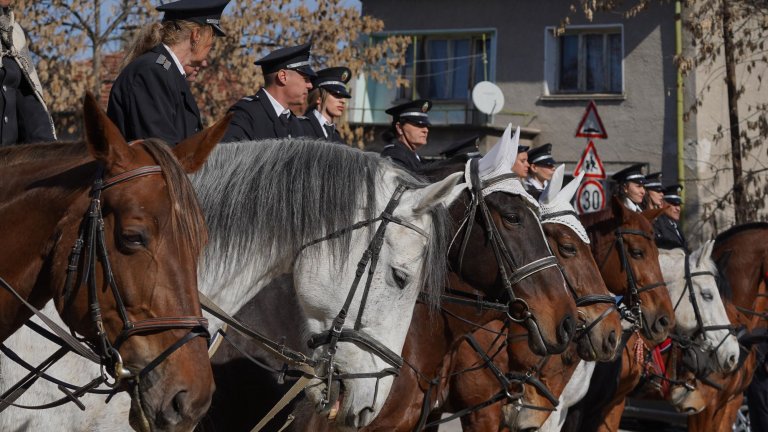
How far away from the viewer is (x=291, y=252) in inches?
188

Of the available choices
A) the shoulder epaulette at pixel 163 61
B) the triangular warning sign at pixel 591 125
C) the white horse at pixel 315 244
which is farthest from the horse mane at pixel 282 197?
the triangular warning sign at pixel 591 125

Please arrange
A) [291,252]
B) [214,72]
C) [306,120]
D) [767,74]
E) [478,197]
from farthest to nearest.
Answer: [767,74] < [214,72] < [306,120] < [478,197] < [291,252]

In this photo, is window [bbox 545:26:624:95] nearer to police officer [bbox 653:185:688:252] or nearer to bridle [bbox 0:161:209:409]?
police officer [bbox 653:185:688:252]

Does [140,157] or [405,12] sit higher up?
[405,12]

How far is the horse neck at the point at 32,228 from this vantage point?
11.8ft

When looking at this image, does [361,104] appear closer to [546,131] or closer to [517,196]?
[546,131]

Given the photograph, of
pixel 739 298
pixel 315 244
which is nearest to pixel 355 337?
pixel 315 244

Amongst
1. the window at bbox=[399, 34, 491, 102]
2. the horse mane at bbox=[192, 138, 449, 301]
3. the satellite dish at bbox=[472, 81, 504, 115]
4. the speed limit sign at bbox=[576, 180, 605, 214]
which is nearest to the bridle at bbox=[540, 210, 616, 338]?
the horse mane at bbox=[192, 138, 449, 301]

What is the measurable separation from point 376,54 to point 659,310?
35.6ft

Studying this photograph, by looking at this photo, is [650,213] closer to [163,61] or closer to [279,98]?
[279,98]

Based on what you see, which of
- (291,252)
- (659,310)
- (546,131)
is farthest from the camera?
(546,131)

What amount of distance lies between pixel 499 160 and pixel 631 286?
3378 mm

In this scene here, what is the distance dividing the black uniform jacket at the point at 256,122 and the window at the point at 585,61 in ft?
54.0

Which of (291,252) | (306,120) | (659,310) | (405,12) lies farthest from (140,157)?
(405,12)
